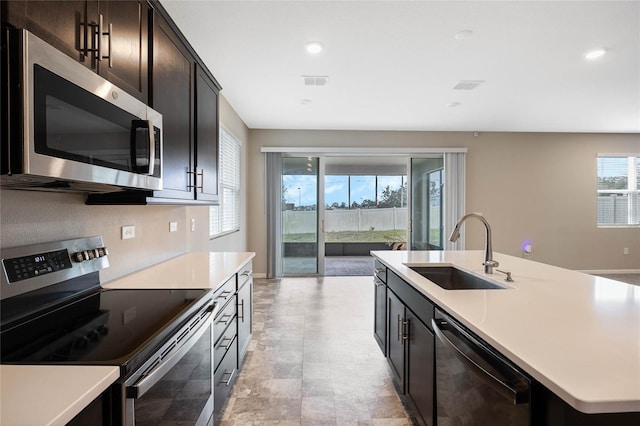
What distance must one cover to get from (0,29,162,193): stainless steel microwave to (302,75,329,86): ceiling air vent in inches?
93.2

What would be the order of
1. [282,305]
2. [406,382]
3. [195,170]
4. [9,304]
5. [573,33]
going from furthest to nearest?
[282,305]
[573,33]
[195,170]
[406,382]
[9,304]

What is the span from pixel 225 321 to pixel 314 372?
95cm

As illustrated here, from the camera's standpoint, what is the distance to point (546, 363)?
85 centimetres

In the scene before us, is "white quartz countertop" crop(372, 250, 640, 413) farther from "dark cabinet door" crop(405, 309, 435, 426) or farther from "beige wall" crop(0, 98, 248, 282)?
"beige wall" crop(0, 98, 248, 282)

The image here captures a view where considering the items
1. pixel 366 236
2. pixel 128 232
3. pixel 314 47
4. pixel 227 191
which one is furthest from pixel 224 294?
pixel 366 236

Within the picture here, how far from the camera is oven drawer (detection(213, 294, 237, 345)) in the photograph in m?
1.81

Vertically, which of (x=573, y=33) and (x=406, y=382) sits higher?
(x=573, y=33)

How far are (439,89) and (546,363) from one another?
3.65 meters

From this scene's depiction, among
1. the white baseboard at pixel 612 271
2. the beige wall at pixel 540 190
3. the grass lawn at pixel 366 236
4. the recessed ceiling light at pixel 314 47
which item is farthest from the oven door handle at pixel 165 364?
the grass lawn at pixel 366 236

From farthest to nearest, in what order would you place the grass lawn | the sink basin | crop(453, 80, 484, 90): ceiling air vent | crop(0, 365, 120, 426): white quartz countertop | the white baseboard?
the grass lawn, the white baseboard, crop(453, 80, 484, 90): ceiling air vent, the sink basin, crop(0, 365, 120, 426): white quartz countertop

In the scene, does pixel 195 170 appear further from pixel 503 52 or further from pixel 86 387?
pixel 503 52

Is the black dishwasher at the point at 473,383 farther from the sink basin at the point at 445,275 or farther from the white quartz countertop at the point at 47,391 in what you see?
the white quartz countertop at the point at 47,391

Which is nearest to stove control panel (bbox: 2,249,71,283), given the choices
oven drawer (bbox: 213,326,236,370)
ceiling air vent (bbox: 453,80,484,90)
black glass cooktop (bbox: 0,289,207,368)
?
black glass cooktop (bbox: 0,289,207,368)

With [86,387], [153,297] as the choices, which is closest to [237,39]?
[153,297]
